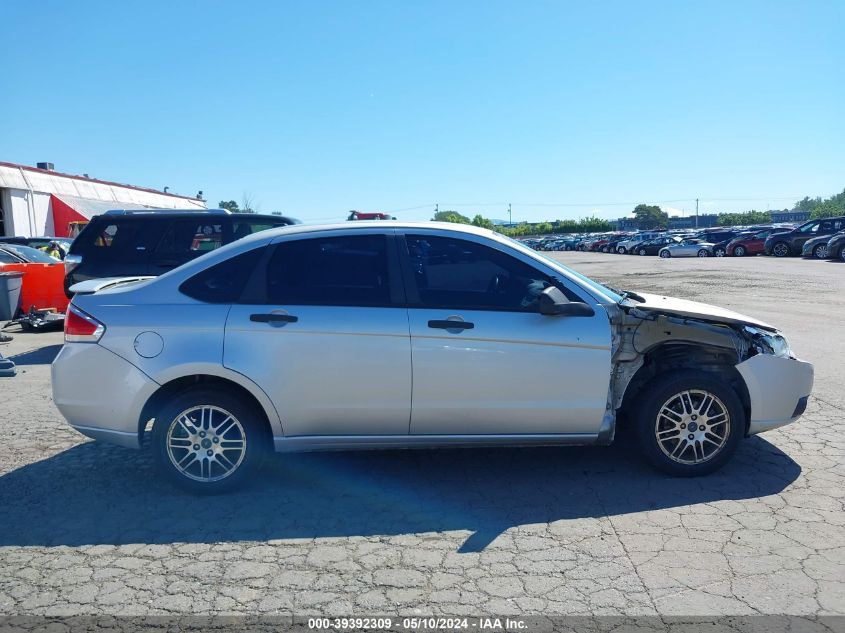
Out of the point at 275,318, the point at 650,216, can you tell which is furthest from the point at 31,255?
the point at 650,216

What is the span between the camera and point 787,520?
4148mm

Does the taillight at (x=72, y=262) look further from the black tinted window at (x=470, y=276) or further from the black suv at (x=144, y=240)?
the black tinted window at (x=470, y=276)

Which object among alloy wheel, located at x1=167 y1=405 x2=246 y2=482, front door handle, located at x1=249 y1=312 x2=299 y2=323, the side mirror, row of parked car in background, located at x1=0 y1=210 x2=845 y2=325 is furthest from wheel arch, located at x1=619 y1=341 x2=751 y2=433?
row of parked car in background, located at x1=0 y1=210 x2=845 y2=325

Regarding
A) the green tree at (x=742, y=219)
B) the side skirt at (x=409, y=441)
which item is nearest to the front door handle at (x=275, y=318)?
the side skirt at (x=409, y=441)

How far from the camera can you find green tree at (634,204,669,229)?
130 meters

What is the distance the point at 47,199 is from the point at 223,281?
37235mm

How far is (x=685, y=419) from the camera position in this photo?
15.5ft

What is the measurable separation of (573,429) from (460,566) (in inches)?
55.9

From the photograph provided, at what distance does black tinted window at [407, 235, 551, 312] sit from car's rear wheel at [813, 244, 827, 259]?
105ft

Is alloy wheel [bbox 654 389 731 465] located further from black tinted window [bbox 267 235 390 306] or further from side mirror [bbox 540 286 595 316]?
black tinted window [bbox 267 235 390 306]

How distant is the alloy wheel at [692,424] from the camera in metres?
4.73

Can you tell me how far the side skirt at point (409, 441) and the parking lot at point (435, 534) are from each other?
12.5 inches

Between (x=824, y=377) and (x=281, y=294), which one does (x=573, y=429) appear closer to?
(x=281, y=294)

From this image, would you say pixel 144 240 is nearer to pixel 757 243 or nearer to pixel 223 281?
pixel 223 281
